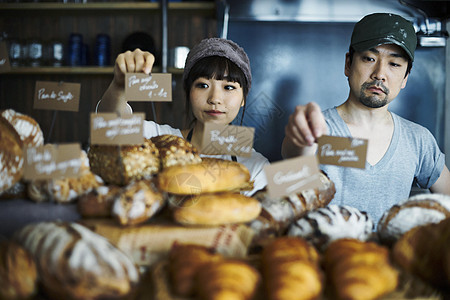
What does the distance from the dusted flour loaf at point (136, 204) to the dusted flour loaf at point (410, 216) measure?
19.8 inches

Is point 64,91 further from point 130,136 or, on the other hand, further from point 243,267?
point 243,267

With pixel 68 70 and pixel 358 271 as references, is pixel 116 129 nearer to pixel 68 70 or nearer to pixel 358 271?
pixel 358 271

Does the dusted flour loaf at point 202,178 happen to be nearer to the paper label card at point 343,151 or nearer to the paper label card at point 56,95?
the paper label card at point 343,151

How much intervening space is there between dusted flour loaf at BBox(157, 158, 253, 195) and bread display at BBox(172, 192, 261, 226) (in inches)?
1.3

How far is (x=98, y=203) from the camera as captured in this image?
806 mm

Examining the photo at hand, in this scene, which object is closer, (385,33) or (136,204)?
(136,204)

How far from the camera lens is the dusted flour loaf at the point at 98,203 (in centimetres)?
80

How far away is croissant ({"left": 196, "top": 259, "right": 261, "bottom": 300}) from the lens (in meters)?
0.57

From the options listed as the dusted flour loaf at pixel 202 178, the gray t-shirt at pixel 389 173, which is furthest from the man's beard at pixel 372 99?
the dusted flour loaf at pixel 202 178

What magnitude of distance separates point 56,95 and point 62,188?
0.99 ft

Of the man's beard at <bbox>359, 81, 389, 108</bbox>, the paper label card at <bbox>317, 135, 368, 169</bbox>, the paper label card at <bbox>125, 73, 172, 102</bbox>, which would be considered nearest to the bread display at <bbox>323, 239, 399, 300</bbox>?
the paper label card at <bbox>317, 135, 368, 169</bbox>

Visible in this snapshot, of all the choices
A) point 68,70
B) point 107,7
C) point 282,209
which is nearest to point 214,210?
point 282,209

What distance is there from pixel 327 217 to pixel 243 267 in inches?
11.7

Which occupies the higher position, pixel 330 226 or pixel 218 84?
pixel 218 84
